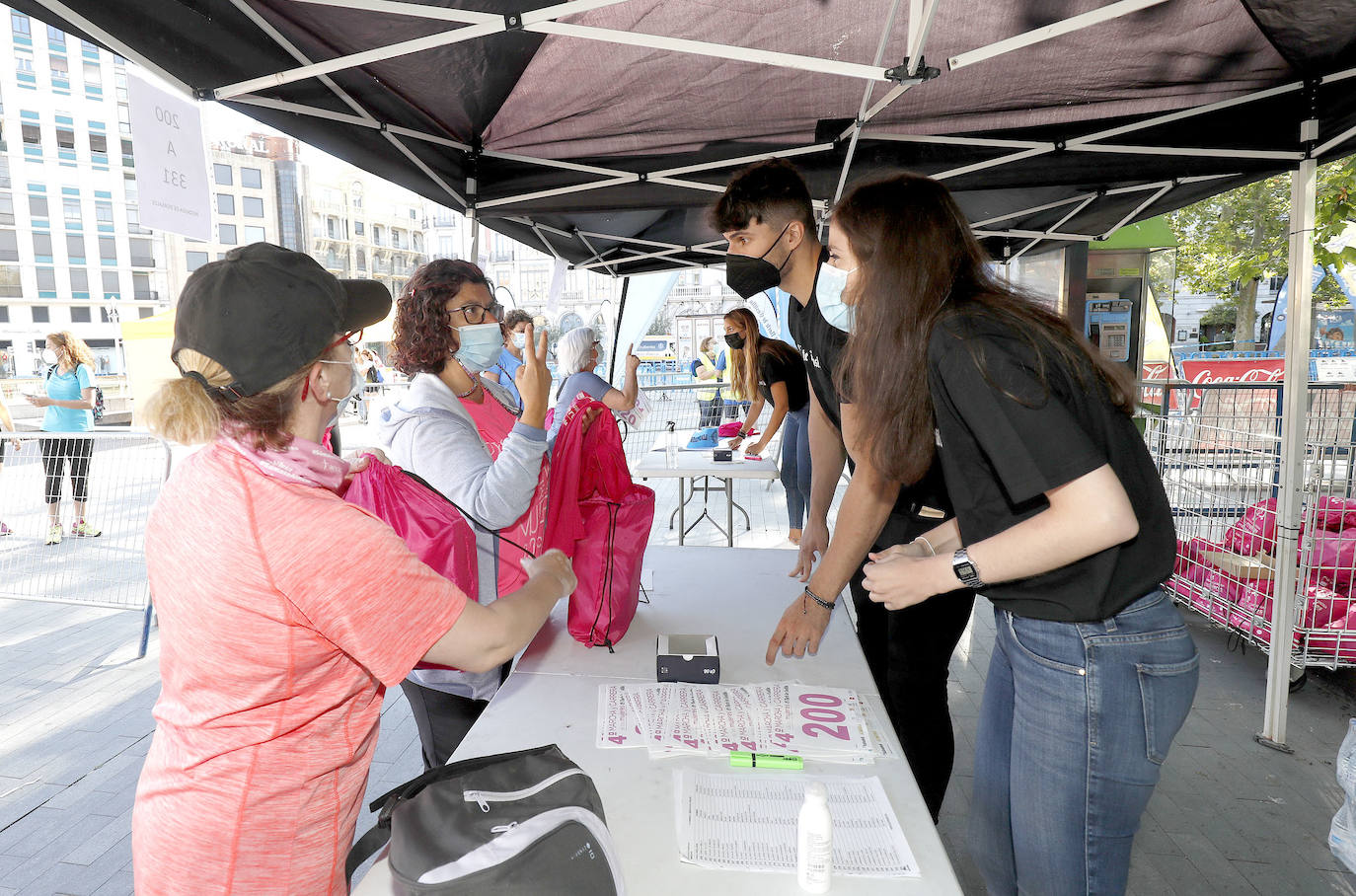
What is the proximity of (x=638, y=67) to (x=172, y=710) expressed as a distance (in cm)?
268

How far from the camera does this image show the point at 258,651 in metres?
0.97

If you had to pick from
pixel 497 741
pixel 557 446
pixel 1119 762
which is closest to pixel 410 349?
pixel 557 446

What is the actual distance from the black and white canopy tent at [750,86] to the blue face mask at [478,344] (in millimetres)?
933

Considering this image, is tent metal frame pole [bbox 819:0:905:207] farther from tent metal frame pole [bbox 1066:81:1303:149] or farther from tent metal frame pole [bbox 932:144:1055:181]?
tent metal frame pole [bbox 1066:81:1303:149]

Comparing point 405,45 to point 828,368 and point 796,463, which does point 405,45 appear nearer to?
point 828,368

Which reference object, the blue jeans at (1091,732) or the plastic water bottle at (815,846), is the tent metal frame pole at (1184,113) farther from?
the plastic water bottle at (815,846)

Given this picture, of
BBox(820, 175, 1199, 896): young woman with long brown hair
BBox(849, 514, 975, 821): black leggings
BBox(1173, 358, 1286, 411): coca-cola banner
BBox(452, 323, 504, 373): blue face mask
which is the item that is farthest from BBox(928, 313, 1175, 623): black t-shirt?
BBox(1173, 358, 1286, 411): coca-cola banner

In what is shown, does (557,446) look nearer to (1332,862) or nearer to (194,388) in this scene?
(194,388)

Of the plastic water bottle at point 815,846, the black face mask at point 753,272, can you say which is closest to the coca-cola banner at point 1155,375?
the black face mask at point 753,272

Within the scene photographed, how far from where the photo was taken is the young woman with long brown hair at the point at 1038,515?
1.05 meters

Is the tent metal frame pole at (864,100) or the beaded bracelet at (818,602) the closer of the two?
the beaded bracelet at (818,602)

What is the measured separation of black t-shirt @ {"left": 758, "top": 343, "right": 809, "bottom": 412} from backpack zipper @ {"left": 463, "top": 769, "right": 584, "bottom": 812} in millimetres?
4690

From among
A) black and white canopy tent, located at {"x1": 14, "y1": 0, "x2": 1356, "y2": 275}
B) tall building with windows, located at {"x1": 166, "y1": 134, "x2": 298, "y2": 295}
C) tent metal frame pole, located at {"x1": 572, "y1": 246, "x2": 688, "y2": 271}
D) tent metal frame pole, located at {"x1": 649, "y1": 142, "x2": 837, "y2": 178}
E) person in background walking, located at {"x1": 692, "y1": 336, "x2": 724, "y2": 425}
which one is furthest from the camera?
tall building with windows, located at {"x1": 166, "y1": 134, "x2": 298, "y2": 295}

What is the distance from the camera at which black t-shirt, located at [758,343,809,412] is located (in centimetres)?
545
